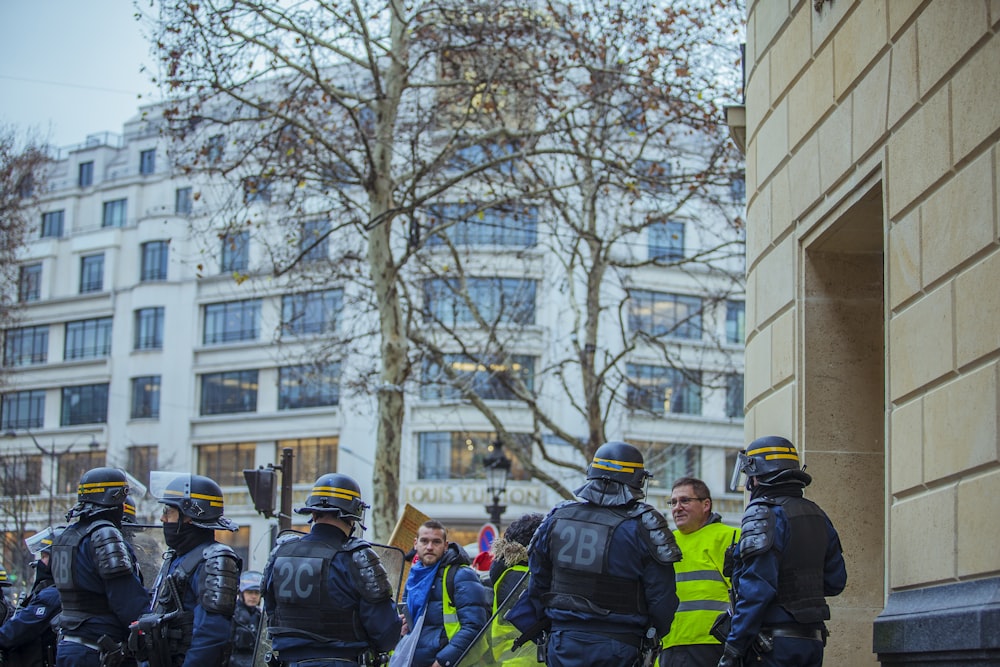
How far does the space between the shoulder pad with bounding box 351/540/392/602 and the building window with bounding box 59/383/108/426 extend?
47.5 metres

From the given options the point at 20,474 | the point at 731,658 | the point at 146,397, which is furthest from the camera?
the point at 146,397

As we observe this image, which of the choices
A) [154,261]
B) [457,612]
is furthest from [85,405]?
[457,612]

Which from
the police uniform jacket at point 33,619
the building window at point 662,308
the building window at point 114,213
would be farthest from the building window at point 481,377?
the building window at point 114,213

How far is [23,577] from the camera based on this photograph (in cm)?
3547

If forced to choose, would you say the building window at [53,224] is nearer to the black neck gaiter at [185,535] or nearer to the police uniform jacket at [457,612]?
the black neck gaiter at [185,535]

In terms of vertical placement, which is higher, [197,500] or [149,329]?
[149,329]

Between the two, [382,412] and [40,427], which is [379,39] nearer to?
[382,412]

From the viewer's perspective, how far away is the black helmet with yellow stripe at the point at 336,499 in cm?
796

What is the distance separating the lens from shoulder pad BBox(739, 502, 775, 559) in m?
7.16

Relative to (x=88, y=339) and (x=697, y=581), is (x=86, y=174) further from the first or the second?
(x=697, y=581)

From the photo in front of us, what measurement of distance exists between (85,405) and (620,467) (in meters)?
49.6

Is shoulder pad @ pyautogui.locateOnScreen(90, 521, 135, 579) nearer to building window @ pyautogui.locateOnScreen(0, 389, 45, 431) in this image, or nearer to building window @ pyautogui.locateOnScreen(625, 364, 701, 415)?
building window @ pyautogui.locateOnScreen(625, 364, 701, 415)

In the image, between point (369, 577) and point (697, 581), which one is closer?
point (369, 577)

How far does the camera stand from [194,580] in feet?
28.4
